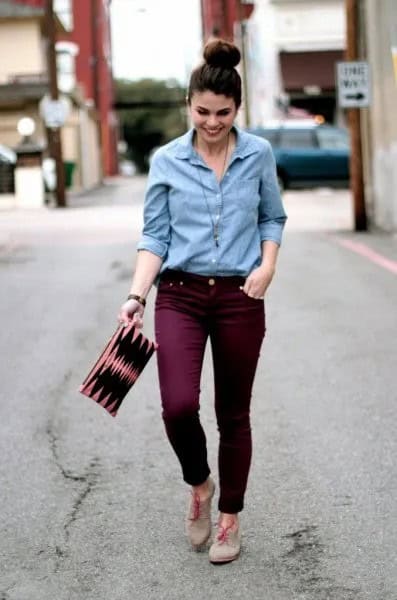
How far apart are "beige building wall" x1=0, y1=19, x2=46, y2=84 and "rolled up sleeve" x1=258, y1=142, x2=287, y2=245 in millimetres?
44528

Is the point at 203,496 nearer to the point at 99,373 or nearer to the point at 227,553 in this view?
the point at 227,553

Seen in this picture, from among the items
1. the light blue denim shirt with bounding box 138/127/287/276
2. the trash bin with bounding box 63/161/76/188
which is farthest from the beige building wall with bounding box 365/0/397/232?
the trash bin with bounding box 63/161/76/188

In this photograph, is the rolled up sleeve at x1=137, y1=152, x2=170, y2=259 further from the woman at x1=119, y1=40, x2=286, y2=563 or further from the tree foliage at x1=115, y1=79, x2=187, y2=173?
the tree foliage at x1=115, y1=79, x2=187, y2=173

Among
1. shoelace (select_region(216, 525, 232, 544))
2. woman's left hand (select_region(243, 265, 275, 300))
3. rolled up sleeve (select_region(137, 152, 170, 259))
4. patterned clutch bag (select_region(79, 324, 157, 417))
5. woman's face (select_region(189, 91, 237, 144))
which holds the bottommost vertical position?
shoelace (select_region(216, 525, 232, 544))

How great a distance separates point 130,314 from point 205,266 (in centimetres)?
31

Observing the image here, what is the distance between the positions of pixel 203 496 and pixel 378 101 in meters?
16.7


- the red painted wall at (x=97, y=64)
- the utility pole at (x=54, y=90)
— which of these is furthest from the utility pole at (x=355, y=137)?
the red painted wall at (x=97, y=64)

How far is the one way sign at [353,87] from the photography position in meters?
19.1

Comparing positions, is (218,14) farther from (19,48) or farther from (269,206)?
(269,206)

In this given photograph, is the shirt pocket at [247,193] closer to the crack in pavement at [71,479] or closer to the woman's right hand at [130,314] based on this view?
the woman's right hand at [130,314]

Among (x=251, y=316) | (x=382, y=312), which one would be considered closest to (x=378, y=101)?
(x=382, y=312)

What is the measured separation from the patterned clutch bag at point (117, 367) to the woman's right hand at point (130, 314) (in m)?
0.02

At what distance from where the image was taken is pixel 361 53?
21906mm

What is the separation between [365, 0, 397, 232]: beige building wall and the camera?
1958cm
